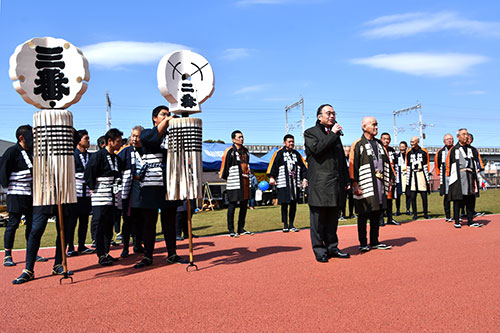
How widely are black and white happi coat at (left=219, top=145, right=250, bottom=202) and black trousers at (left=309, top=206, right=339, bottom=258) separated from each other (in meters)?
3.45

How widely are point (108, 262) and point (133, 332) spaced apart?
11.3ft

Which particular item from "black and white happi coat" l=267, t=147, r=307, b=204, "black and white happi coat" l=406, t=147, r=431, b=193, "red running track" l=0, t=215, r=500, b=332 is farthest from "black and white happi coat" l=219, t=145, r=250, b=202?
"black and white happi coat" l=406, t=147, r=431, b=193

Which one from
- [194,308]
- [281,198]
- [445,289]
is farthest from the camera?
[281,198]

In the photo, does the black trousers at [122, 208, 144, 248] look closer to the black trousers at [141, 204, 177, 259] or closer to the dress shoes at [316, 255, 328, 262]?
the black trousers at [141, 204, 177, 259]

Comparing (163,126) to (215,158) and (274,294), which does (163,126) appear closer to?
(274,294)

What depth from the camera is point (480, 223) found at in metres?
10.8

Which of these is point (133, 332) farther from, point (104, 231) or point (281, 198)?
point (281, 198)

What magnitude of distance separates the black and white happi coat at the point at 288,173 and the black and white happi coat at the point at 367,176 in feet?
10.8

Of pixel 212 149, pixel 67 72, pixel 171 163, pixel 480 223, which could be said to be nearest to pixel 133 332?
pixel 171 163

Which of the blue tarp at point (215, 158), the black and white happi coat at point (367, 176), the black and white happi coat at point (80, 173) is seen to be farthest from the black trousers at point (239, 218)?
the blue tarp at point (215, 158)

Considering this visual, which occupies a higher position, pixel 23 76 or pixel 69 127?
pixel 23 76

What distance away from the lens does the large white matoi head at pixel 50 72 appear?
5.53m

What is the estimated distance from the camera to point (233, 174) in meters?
10.4

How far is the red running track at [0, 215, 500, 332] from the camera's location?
155 inches
